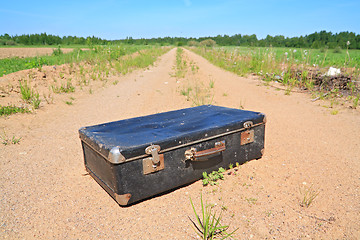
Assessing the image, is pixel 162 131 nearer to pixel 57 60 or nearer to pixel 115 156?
pixel 115 156

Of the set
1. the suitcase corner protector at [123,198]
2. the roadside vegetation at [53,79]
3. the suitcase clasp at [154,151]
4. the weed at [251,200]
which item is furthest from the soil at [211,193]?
the roadside vegetation at [53,79]

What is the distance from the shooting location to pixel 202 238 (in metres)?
1.78

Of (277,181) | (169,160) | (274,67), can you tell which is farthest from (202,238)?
(274,67)

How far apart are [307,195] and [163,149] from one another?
145 centimetres

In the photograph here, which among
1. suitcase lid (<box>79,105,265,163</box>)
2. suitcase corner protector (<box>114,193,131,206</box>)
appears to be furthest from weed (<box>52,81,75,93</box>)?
suitcase corner protector (<box>114,193,131,206</box>)

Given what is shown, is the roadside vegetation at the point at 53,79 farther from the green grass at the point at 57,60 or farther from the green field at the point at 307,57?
the green field at the point at 307,57

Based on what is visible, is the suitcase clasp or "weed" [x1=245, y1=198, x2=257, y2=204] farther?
"weed" [x1=245, y1=198, x2=257, y2=204]

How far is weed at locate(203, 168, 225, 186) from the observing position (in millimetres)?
2463

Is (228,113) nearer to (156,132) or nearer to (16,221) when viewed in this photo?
(156,132)

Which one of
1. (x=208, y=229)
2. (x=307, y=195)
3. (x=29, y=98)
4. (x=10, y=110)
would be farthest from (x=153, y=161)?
→ (x=29, y=98)

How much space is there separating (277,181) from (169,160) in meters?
1.23

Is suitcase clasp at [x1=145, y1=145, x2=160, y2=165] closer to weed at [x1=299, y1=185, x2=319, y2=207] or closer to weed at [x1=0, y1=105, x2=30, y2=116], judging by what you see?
weed at [x1=299, y1=185, x2=319, y2=207]

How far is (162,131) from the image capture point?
2354 mm

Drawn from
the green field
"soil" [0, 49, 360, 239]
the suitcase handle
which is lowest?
"soil" [0, 49, 360, 239]
